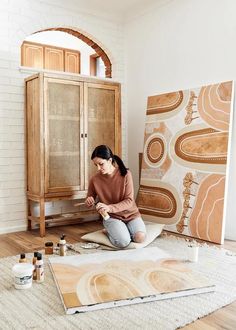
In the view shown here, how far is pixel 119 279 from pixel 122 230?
0.89 m

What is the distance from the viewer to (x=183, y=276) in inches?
93.7

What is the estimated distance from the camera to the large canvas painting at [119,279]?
205 cm

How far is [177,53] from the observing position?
4133 millimetres

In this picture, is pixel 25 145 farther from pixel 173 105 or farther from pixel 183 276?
pixel 183 276

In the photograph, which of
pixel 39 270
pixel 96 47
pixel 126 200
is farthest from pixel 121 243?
pixel 96 47

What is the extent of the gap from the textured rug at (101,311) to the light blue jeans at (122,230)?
2.58ft

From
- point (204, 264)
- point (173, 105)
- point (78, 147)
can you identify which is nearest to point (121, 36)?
point (173, 105)

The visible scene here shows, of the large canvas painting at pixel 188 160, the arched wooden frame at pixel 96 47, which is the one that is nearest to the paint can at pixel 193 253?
the large canvas painting at pixel 188 160

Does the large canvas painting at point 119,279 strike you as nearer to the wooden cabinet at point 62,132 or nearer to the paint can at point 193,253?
the paint can at point 193,253

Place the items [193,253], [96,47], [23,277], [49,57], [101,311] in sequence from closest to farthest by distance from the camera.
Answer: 1. [101,311]
2. [23,277]
3. [193,253]
4. [96,47]
5. [49,57]

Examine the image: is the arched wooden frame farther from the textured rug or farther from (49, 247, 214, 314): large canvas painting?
the textured rug

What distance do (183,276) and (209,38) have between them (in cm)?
253

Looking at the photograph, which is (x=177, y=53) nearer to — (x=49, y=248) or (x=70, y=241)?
(x=70, y=241)

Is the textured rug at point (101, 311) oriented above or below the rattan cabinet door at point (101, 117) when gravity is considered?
below
